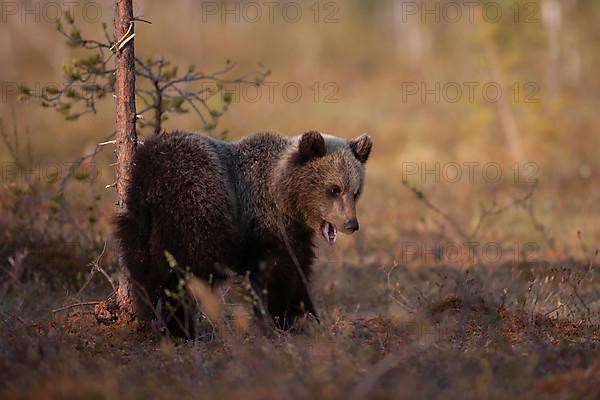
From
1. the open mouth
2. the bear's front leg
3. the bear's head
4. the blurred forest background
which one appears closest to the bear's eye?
the bear's head

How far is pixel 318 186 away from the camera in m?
8.03

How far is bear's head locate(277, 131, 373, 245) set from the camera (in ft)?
26.0

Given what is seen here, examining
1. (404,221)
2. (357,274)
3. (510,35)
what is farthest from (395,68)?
(357,274)

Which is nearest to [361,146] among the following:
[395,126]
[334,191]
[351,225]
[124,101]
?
[334,191]

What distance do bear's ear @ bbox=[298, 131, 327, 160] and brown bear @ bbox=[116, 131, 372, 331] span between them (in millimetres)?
10

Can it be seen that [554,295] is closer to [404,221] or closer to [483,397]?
[483,397]

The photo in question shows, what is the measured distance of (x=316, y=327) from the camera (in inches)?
282

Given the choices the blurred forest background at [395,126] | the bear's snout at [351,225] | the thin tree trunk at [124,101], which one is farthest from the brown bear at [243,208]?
the blurred forest background at [395,126]

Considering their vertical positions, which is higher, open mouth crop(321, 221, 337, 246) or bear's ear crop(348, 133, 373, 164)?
bear's ear crop(348, 133, 373, 164)

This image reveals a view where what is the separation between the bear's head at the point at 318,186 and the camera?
26.0 feet

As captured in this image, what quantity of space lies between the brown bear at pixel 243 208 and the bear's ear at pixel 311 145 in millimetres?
10

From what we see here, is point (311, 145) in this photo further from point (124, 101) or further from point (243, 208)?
point (124, 101)

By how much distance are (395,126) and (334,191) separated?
27598mm

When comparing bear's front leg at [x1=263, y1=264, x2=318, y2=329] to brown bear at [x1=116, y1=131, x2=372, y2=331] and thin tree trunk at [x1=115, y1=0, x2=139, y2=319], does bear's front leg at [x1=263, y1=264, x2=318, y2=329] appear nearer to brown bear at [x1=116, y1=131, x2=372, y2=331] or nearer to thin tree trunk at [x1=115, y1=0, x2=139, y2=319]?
brown bear at [x1=116, y1=131, x2=372, y2=331]
